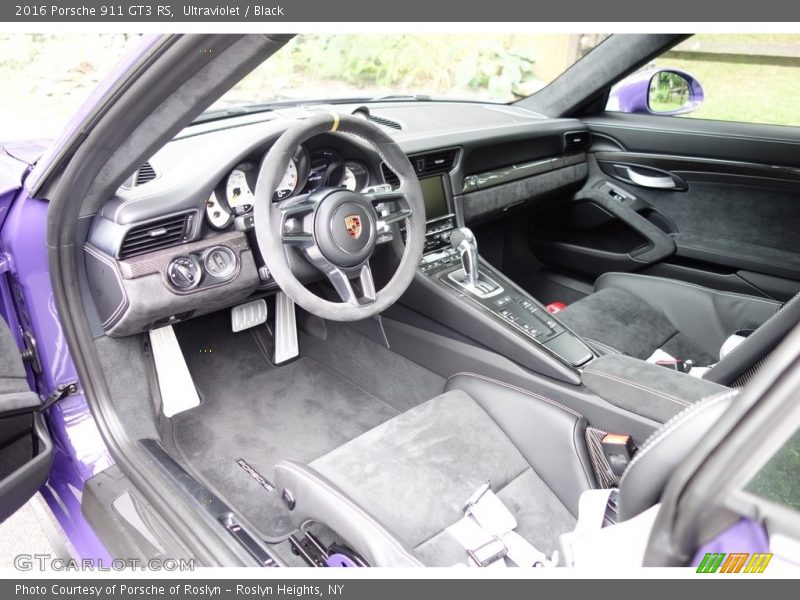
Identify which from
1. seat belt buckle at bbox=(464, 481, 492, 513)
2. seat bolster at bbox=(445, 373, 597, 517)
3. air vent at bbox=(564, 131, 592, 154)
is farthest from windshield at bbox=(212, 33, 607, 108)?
seat belt buckle at bbox=(464, 481, 492, 513)

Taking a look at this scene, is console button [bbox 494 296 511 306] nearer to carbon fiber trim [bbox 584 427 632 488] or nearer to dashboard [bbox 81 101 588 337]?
dashboard [bbox 81 101 588 337]

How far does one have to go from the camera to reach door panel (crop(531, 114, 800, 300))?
104 inches

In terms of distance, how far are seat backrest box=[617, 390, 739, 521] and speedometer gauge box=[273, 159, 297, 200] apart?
1.29 m

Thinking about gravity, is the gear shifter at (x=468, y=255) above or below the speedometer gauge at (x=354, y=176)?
below

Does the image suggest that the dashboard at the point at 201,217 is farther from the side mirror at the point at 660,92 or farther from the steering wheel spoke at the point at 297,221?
the side mirror at the point at 660,92

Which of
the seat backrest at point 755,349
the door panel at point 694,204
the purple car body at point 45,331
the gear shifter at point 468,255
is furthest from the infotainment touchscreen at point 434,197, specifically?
the purple car body at point 45,331

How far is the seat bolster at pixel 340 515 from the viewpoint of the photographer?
4.36 ft

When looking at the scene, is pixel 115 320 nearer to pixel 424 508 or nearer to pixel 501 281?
pixel 424 508

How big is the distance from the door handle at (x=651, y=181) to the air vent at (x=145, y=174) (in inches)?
91.6


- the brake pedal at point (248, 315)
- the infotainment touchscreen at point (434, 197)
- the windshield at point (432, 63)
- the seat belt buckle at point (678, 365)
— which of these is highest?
the windshield at point (432, 63)

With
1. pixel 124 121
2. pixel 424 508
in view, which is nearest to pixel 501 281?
pixel 424 508

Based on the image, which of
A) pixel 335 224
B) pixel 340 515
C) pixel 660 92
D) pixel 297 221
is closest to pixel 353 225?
pixel 335 224

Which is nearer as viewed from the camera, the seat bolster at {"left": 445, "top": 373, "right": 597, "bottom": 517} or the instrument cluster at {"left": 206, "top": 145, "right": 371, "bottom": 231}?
the seat bolster at {"left": 445, "top": 373, "right": 597, "bottom": 517}

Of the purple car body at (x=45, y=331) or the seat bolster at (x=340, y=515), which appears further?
the purple car body at (x=45, y=331)
